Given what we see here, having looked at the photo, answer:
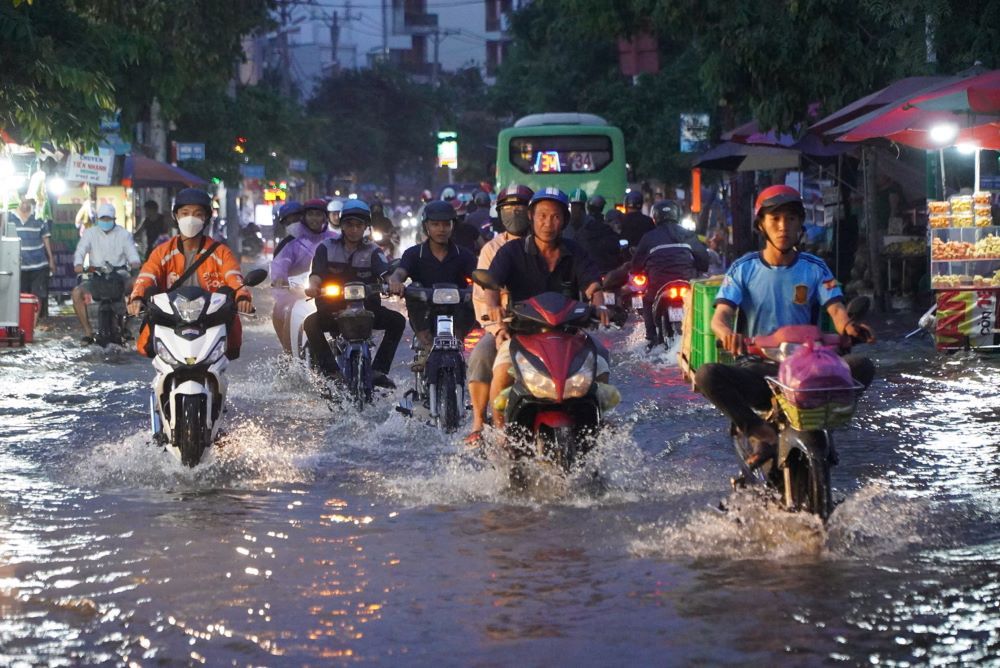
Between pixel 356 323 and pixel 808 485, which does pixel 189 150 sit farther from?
pixel 808 485

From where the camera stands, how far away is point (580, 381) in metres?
8.34

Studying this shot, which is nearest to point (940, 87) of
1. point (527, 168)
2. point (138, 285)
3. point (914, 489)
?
point (914, 489)

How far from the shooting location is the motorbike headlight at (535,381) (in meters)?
8.30

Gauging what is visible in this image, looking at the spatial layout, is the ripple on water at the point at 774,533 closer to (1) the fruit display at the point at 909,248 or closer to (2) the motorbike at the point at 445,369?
(2) the motorbike at the point at 445,369

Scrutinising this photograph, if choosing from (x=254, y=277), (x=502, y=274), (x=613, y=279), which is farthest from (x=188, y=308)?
(x=613, y=279)

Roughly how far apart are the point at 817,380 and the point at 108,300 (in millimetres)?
13904

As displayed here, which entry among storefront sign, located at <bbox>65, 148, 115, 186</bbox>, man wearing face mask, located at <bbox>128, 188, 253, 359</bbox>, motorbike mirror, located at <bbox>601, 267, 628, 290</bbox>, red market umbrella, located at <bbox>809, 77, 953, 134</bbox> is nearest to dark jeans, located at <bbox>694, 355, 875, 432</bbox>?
motorbike mirror, located at <bbox>601, 267, 628, 290</bbox>

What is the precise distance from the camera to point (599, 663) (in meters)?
5.54

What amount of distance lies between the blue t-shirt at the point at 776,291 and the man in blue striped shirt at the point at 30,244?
15.9 m

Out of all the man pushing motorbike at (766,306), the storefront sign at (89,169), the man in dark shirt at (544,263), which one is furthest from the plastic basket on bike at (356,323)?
the storefront sign at (89,169)

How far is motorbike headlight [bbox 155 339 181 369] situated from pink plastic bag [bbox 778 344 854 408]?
12.3 ft

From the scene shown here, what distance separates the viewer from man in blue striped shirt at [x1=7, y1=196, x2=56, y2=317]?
2231 cm

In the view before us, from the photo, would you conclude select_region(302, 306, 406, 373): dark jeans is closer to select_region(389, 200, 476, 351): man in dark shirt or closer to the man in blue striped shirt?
select_region(389, 200, 476, 351): man in dark shirt

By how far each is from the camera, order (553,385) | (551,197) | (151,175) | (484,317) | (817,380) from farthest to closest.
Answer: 1. (151,175)
2. (484,317)
3. (551,197)
4. (553,385)
5. (817,380)
